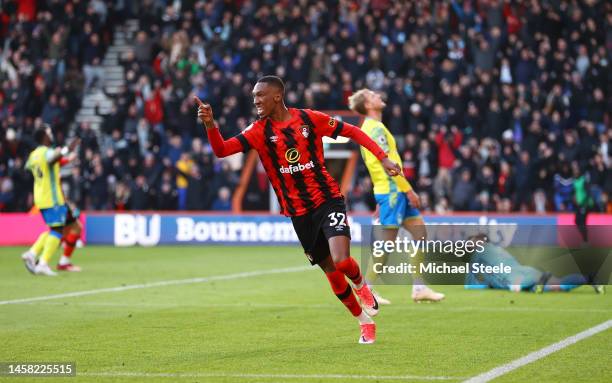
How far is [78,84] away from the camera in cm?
3148

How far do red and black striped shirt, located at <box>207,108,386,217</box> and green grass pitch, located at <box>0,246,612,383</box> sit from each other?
48.7 inches

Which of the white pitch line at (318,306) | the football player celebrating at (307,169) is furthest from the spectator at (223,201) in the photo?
the football player celebrating at (307,169)

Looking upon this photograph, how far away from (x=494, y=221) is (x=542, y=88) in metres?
4.10

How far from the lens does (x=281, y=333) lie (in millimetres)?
10258

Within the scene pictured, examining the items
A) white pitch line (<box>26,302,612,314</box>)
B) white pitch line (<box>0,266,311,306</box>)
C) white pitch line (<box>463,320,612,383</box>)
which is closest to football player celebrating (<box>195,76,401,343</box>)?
white pitch line (<box>463,320,612,383</box>)

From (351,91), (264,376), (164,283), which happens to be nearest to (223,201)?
(351,91)

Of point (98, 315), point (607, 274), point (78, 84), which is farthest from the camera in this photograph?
point (78, 84)

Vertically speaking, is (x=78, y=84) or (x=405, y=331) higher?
(x=78, y=84)

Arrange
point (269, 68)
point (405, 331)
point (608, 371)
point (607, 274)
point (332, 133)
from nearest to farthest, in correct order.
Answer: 1. point (608, 371)
2. point (332, 133)
3. point (405, 331)
4. point (607, 274)
5. point (269, 68)

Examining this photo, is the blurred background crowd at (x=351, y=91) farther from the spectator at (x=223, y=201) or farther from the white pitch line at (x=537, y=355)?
the white pitch line at (x=537, y=355)

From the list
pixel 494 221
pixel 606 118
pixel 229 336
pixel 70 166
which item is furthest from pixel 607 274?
pixel 70 166

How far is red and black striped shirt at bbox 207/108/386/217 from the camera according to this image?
9391 millimetres

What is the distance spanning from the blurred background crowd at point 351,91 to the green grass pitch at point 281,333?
10852 millimetres

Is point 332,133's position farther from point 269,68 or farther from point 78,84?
point 78,84
